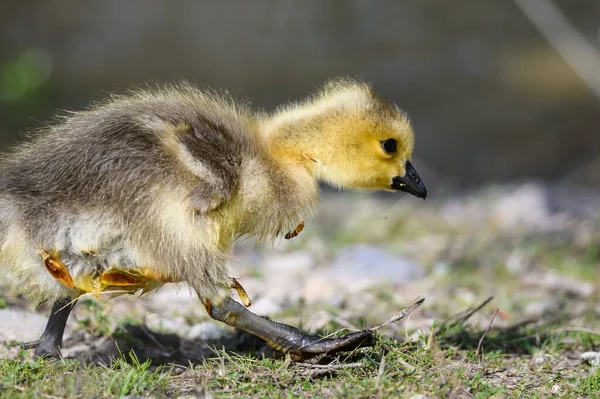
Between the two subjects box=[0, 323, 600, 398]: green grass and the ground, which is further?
the ground

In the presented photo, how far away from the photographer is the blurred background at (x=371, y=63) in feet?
29.8

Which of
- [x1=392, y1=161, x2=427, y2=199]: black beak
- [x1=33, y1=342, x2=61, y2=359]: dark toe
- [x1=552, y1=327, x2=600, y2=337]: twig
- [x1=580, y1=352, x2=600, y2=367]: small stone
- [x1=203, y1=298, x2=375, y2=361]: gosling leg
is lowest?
[x1=33, y1=342, x2=61, y2=359]: dark toe

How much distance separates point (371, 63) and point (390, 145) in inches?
354

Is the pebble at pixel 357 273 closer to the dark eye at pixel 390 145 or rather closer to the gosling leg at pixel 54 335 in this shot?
the dark eye at pixel 390 145

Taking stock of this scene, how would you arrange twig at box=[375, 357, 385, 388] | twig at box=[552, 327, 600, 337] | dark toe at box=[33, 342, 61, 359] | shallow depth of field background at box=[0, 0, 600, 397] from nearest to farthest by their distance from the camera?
twig at box=[375, 357, 385, 388] < dark toe at box=[33, 342, 61, 359] < shallow depth of field background at box=[0, 0, 600, 397] < twig at box=[552, 327, 600, 337]

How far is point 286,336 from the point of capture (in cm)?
300

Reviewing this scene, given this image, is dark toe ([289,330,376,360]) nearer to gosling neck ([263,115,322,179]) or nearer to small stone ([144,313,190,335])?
gosling neck ([263,115,322,179])

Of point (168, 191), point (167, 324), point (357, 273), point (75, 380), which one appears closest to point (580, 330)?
point (357, 273)

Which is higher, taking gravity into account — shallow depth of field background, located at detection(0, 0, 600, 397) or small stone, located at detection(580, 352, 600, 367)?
shallow depth of field background, located at detection(0, 0, 600, 397)

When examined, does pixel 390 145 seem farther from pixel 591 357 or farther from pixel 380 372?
pixel 591 357

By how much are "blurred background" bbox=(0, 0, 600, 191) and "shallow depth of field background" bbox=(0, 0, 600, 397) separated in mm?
37

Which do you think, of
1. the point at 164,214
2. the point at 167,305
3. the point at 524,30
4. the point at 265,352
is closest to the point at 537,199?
the point at 167,305

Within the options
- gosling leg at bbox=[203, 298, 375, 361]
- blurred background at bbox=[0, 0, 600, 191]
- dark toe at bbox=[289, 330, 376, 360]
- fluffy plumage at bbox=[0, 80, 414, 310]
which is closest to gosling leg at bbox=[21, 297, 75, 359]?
fluffy plumage at bbox=[0, 80, 414, 310]

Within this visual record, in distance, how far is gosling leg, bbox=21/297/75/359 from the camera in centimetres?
316
